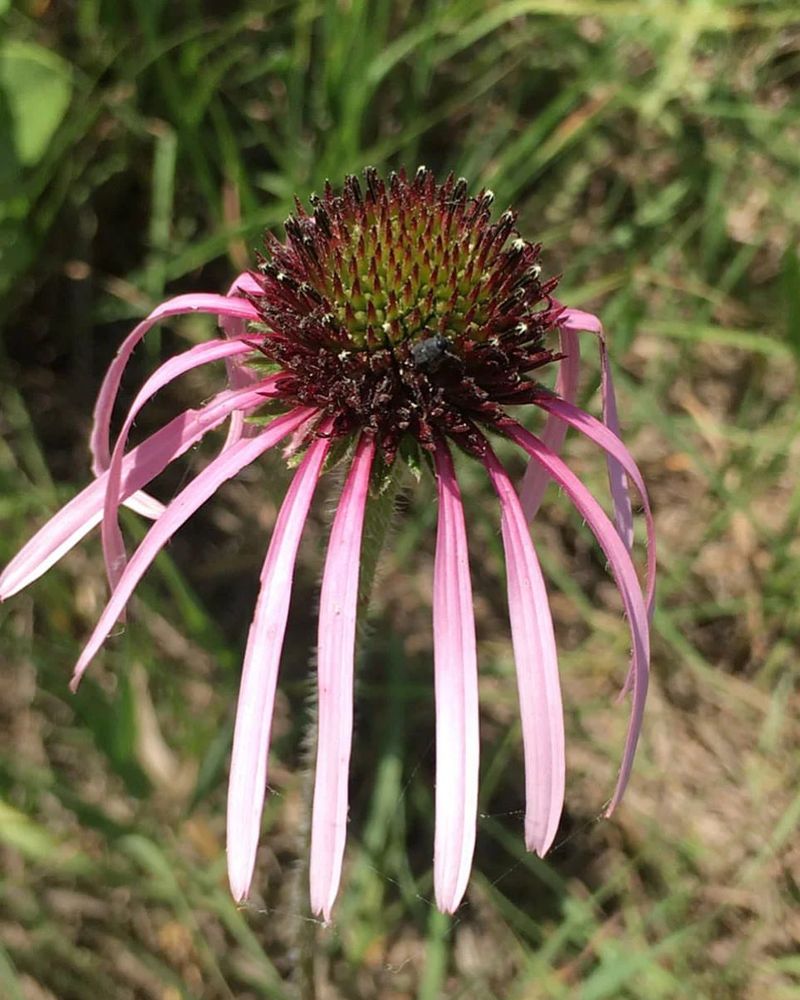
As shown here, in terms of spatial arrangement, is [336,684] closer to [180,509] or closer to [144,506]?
[180,509]

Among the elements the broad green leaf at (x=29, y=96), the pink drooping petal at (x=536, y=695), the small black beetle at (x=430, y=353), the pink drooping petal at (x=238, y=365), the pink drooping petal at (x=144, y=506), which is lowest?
the pink drooping petal at (x=536, y=695)

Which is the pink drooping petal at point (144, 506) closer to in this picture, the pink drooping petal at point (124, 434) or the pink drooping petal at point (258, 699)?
the pink drooping petal at point (124, 434)

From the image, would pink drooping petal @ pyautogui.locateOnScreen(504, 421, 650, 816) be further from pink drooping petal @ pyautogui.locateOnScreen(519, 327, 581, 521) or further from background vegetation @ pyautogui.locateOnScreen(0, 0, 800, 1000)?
background vegetation @ pyautogui.locateOnScreen(0, 0, 800, 1000)

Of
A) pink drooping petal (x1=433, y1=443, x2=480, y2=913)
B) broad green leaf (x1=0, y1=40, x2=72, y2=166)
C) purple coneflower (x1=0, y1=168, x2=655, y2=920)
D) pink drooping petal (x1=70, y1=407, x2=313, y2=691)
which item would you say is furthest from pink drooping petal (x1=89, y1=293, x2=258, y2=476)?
broad green leaf (x1=0, y1=40, x2=72, y2=166)

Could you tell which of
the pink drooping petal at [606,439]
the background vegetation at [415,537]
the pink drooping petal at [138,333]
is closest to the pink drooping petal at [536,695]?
the pink drooping petal at [606,439]

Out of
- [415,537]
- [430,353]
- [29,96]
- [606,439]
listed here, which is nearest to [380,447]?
[430,353]

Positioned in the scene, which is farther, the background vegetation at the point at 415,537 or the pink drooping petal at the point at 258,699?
the background vegetation at the point at 415,537

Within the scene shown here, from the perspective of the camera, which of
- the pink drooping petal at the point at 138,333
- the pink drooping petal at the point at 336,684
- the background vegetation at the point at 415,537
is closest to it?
the pink drooping petal at the point at 336,684

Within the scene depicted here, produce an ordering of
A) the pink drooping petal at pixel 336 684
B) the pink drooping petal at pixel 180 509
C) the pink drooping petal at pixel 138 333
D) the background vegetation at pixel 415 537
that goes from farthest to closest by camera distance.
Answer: the background vegetation at pixel 415 537 → the pink drooping petal at pixel 138 333 → the pink drooping petal at pixel 180 509 → the pink drooping petal at pixel 336 684
